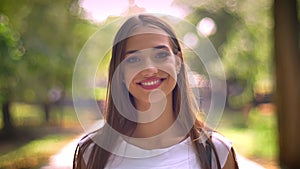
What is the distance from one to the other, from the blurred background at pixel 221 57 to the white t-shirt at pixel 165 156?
207 cm

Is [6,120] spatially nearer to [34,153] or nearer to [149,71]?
[34,153]

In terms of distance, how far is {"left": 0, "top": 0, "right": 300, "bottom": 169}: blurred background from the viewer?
2957 mm

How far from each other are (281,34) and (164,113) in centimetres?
229

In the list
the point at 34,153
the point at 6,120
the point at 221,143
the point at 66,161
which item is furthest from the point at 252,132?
the point at 221,143

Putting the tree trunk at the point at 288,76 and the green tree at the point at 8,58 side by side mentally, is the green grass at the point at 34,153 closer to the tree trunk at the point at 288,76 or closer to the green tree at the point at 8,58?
the green tree at the point at 8,58

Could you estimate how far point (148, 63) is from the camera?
77 centimetres

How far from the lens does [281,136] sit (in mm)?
3018

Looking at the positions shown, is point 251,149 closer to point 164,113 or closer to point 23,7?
point 23,7

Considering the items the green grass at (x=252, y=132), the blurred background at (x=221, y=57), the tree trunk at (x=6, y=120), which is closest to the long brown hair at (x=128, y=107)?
the blurred background at (x=221, y=57)

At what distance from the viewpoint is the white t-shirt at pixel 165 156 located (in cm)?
80

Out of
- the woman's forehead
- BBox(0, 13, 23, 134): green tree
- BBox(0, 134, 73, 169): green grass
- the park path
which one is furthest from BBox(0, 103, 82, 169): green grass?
the woman's forehead

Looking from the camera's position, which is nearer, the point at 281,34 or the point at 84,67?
the point at 84,67

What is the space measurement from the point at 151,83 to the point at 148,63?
37 mm

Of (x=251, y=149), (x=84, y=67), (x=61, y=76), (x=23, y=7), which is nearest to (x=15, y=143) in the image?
(x=61, y=76)
